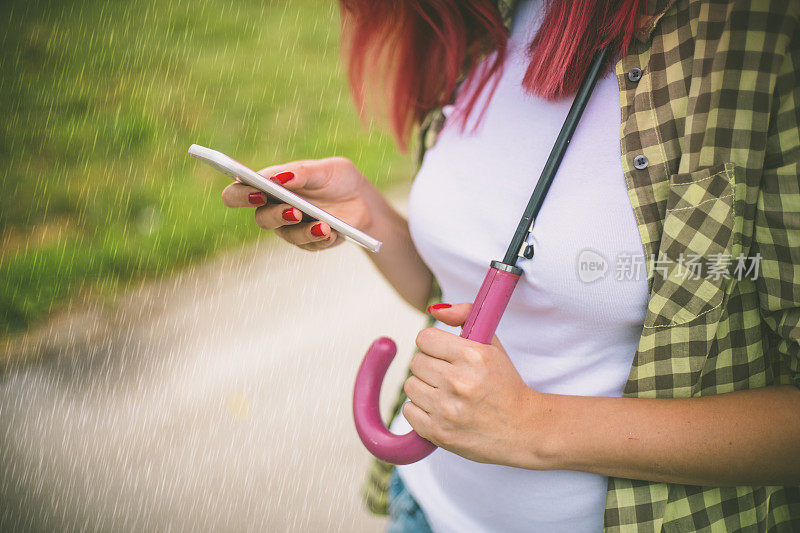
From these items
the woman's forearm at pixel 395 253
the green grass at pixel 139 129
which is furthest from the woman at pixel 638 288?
the green grass at pixel 139 129

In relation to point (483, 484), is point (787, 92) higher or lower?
higher

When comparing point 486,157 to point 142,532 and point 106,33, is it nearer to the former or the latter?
point 142,532

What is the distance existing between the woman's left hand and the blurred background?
1.05m

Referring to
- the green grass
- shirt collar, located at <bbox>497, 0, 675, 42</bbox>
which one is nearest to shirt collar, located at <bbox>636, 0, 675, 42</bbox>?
shirt collar, located at <bbox>497, 0, 675, 42</bbox>

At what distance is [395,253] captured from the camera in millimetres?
1149

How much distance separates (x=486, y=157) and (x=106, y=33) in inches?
130

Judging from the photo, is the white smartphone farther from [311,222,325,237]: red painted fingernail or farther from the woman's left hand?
the woman's left hand

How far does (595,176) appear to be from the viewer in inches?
29.6

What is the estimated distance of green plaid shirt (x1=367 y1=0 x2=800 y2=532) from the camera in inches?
24.7

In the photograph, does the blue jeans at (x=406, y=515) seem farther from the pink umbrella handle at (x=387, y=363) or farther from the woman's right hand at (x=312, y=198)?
the woman's right hand at (x=312, y=198)

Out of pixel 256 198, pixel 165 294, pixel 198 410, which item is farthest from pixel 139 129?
pixel 256 198

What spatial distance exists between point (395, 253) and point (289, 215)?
315mm

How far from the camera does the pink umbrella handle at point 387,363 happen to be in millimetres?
741

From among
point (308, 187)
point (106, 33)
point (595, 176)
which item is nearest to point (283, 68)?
point (106, 33)
